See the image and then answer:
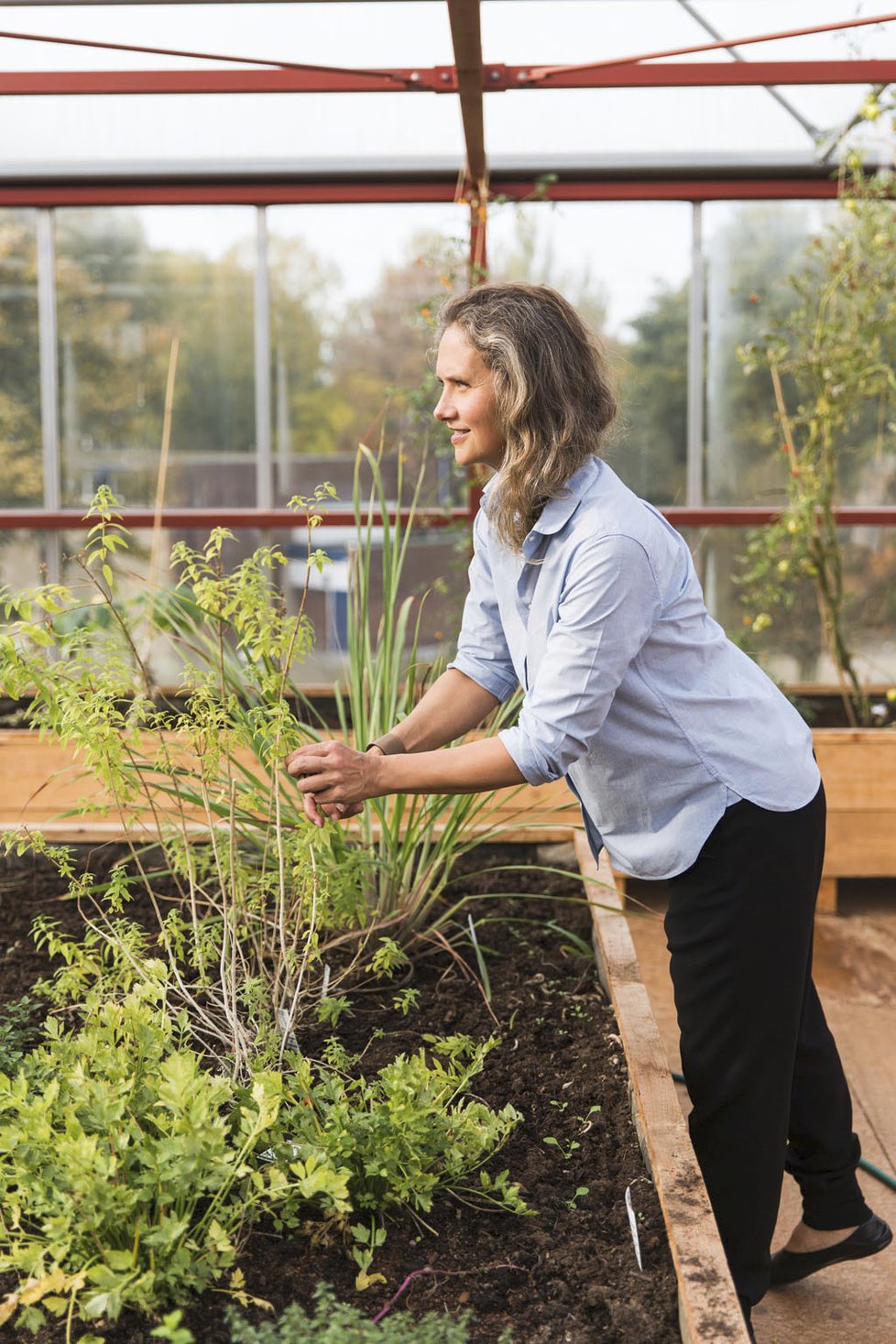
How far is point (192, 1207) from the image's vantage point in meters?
1.38

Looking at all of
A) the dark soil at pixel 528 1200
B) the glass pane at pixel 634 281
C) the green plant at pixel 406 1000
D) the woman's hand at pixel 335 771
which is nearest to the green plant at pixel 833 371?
the glass pane at pixel 634 281

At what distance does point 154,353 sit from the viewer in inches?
205

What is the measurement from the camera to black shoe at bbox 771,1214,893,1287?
84.3 inches

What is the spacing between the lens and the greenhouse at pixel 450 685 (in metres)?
1.58

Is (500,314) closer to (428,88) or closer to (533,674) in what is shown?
(533,674)

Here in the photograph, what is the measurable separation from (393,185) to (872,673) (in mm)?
2711

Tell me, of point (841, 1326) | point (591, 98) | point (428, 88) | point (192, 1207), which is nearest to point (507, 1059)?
point (841, 1326)

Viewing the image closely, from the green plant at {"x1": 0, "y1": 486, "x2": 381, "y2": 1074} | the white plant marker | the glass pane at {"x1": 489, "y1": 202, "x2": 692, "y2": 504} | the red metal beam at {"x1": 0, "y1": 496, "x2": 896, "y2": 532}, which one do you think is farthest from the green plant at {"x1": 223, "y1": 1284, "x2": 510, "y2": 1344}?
the glass pane at {"x1": 489, "y1": 202, "x2": 692, "y2": 504}

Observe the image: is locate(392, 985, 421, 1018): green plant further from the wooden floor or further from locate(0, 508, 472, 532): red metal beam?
locate(0, 508, 472, 532): red metal beam

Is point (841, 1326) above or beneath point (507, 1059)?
beneath

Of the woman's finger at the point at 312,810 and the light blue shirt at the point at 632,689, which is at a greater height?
the light blue shirt at the point at 632,689

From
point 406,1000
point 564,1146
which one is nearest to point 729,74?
point 406,1000

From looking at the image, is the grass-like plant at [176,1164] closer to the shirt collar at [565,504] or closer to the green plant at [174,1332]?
the green plant at [174,1332]

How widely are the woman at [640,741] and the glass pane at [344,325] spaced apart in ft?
10.7
